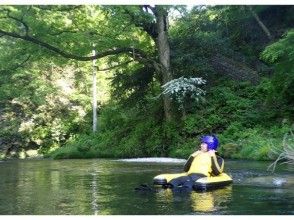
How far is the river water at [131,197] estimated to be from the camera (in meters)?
6.41

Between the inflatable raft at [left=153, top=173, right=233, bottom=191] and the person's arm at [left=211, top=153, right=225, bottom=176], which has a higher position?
the person's arm at [left=211, top=153, right=225, bottom=176]

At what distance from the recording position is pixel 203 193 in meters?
7.88

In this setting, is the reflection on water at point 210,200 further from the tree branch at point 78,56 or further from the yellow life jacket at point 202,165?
the tree branch at point 78,56

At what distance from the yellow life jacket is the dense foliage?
518 centimetres

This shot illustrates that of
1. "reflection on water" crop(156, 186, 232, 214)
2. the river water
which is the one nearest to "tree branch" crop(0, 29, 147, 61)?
the river water

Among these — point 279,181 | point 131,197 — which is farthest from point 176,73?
point 131,197

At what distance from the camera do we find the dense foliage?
1541 cm

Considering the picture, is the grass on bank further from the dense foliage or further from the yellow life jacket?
the yellow life jacket

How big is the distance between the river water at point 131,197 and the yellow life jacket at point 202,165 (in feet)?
1.50

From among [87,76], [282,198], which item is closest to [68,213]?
[282,198]

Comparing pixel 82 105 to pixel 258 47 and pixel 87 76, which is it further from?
pixel 258 47

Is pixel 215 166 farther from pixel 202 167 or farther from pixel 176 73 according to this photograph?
pixel 176 73

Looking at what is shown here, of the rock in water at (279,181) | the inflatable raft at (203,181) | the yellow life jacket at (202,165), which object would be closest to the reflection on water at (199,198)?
the inflatable raft at (203,181)

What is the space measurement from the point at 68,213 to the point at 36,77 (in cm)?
1928
